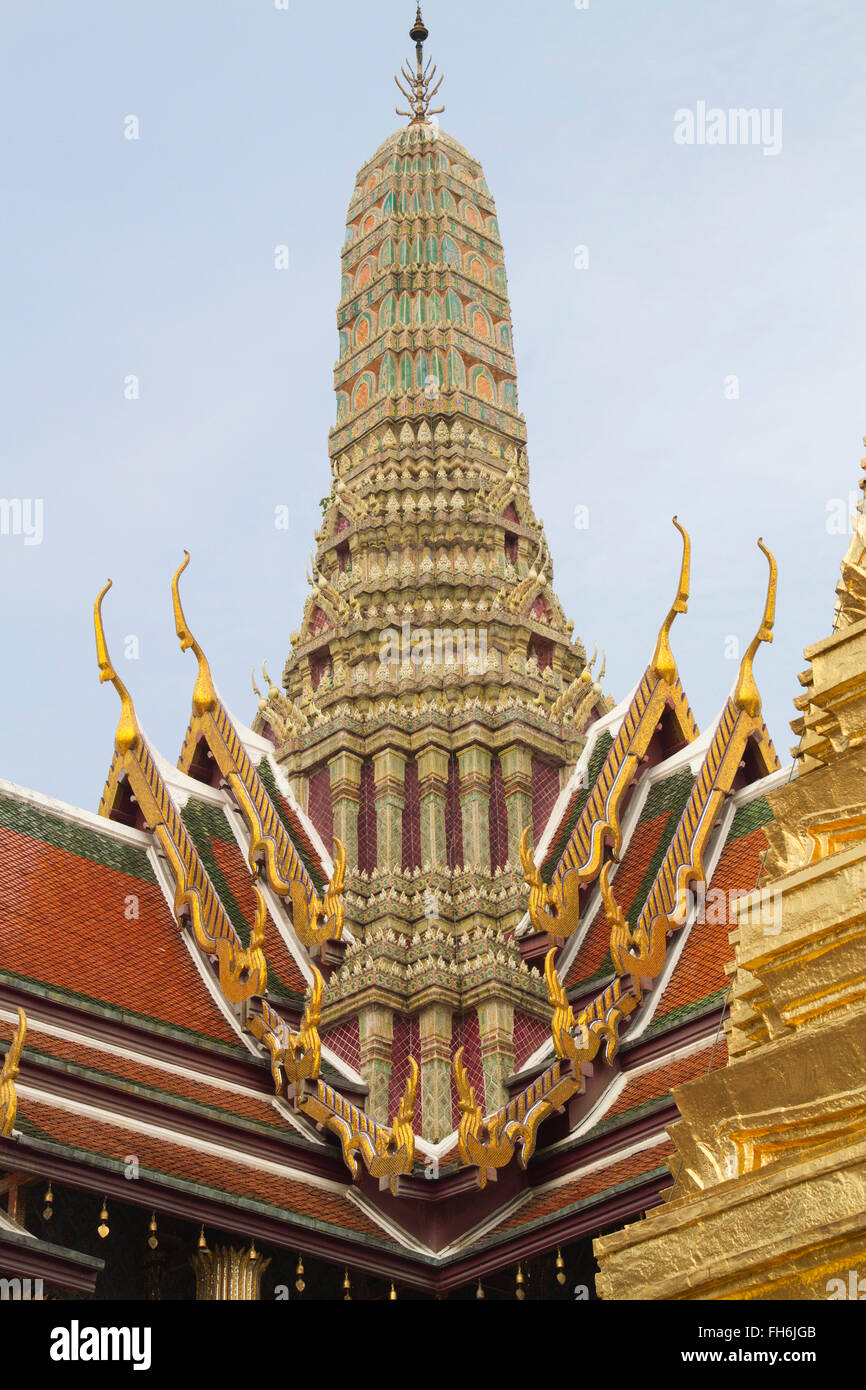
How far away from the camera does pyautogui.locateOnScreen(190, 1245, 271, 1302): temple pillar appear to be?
16375 millimetres

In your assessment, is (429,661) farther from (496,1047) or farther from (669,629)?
(496,1047)

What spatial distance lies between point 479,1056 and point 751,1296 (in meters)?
8.80

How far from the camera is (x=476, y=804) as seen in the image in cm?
2191

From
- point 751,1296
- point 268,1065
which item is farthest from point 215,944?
point 751,1296

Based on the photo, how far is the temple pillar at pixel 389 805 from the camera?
21656mm

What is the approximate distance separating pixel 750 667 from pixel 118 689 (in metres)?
5.76

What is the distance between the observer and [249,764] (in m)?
21.5

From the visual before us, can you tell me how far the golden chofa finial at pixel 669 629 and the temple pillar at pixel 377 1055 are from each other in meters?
4.21

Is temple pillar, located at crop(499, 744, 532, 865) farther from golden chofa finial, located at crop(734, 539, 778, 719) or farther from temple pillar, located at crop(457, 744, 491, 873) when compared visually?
golden chofa finial, located at crop(734, 539, 778, 719)

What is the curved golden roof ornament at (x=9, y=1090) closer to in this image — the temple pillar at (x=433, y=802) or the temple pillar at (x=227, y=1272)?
the temple pillar at (x=227, y=1272)

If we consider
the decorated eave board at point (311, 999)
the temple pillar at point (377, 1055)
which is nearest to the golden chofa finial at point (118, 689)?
the decorated eave board at point (311, 999)

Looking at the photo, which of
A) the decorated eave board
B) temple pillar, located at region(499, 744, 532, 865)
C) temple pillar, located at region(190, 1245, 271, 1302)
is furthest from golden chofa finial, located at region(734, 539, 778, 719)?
temple pillar, located at region(190, 1245, 271, 1302)
